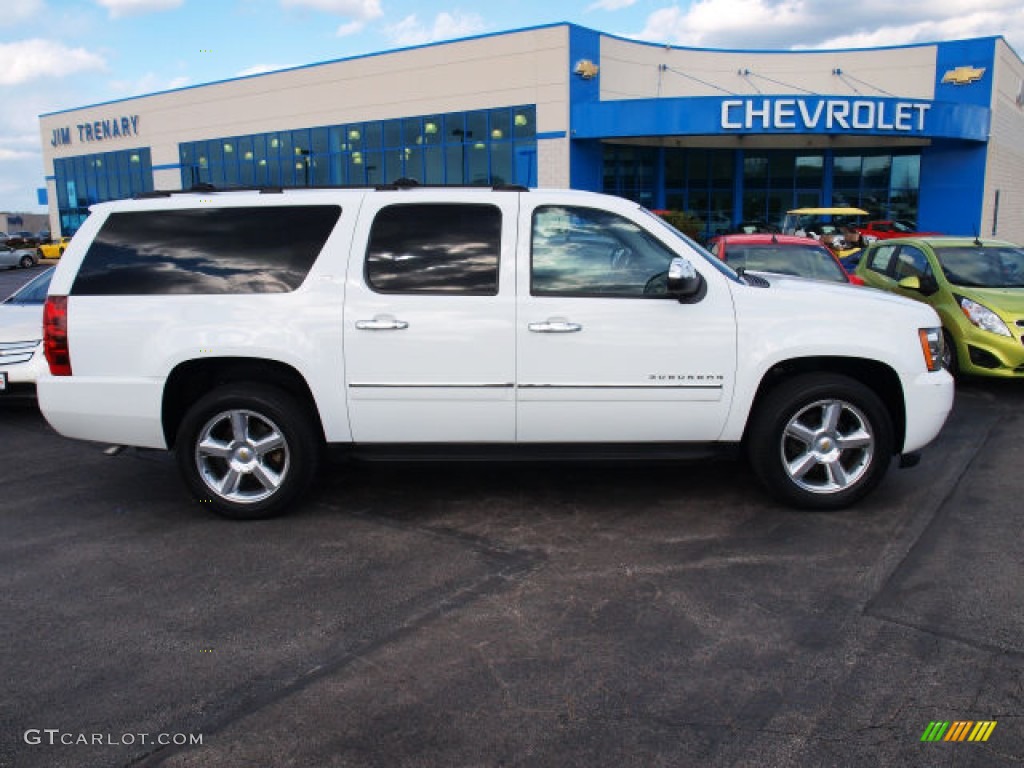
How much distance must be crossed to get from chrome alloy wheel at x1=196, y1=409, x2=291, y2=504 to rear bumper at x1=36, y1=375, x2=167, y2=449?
0.29 metres

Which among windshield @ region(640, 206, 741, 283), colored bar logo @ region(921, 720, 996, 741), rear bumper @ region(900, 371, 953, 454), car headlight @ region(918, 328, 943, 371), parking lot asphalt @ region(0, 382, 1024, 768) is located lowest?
parking lot asphalt @ region(0, 382, 1024, 768)

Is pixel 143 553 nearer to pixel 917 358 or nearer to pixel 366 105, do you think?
pixel 917 358

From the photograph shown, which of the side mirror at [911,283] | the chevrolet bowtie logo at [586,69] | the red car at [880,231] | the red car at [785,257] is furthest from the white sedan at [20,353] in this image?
the chevrolet bowtie logo at [586,69]

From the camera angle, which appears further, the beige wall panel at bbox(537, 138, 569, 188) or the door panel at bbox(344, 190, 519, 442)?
the beige wall panel at bbox(537, 138, 569, 188)

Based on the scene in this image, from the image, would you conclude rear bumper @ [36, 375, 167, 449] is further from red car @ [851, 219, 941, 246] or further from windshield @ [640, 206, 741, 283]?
red car @ [851, 219, 941, 246]

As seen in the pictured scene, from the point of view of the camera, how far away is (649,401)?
4.80 m

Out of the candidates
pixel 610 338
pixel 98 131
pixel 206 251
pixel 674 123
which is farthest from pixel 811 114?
pixel 98 131

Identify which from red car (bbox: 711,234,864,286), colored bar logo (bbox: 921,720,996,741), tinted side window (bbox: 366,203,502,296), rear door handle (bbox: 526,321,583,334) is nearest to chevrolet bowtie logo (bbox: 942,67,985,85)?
red car (bbox: 711,234,864,286)

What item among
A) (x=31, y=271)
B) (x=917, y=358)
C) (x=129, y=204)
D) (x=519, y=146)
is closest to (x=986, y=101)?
(x=519, y=146)

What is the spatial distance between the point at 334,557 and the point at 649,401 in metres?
1.97

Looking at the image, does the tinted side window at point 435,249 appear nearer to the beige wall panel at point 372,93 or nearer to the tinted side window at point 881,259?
the tinted side window at point 881,259

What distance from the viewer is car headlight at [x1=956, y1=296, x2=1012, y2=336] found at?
27.0 ft

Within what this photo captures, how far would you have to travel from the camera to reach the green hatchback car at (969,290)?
27.0 ft

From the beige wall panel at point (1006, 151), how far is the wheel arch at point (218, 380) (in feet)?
124
